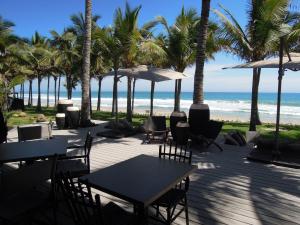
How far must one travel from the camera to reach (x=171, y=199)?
317 cm

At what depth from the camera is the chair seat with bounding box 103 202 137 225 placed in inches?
107

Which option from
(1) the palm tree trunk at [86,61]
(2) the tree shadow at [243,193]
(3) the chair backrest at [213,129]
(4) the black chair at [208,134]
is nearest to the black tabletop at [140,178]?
(2) the tree shadow at [243,193]

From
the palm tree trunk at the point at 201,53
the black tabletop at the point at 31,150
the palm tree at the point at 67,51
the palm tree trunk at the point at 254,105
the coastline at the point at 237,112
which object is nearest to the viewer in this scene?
the black tabletop at the point at 31,150

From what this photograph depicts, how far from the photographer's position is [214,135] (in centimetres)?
784

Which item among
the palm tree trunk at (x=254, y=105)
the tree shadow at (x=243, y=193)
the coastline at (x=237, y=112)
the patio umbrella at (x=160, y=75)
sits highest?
the patio umbrella at (x=160, y=75)

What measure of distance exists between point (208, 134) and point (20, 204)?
19.3ft

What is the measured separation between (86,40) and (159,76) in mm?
4513

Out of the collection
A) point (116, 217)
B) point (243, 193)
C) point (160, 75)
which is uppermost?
point (160, 75)

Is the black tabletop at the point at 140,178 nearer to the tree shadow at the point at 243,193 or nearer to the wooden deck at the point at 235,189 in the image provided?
the wooden deck at the point at 235,189

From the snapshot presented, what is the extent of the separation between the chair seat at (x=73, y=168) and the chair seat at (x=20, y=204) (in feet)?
2.55

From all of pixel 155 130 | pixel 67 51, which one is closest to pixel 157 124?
pixel 155 130

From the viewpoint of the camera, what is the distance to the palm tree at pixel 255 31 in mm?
10273

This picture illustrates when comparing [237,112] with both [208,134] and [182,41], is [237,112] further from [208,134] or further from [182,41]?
[208,134]

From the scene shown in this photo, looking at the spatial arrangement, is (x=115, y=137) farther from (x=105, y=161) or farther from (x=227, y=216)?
(x=227, y=216)
